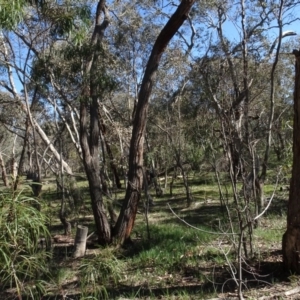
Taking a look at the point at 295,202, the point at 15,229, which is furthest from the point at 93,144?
the point at 15,229

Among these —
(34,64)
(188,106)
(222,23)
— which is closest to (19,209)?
(34,64)

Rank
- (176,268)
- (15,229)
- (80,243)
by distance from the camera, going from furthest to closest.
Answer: (80,243), (176,268), (15,229)

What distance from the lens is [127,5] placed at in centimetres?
1791

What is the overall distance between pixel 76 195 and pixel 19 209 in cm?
857

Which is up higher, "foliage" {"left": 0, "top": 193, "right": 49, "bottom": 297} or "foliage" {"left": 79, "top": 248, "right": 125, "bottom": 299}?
"foliage" {"left": 0, "top": 193, "right": 49, "bottom": 297}

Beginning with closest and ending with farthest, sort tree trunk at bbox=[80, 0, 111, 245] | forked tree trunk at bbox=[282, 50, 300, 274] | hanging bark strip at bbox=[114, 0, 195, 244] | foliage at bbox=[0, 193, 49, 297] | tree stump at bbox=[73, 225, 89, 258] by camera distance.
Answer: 1. foliage at bbox=[0, 193, 49, 297]
2. forked tree trunk at bbox=[282, 50, 300, 274]
3. tree stump at bbox=[73, 225, 89, 258]
4. hanging bark strip at bbox=[114, 0, 195, 244]
5. tree trunk at bbox=[80, 0, 111, 245]

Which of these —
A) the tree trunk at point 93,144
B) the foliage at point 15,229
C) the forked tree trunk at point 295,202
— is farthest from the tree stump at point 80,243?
the foliage at point 15,229

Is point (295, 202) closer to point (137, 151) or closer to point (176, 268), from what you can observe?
point (176, 268)

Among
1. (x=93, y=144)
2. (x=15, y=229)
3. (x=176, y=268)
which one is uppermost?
(x=93, y=144)

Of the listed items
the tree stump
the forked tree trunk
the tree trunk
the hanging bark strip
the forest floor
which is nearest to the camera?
the forest floor

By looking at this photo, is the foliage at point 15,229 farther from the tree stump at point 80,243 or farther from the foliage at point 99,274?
the tree stump at point 80,243

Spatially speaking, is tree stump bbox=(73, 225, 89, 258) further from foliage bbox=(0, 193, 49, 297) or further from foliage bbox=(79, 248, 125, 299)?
foliage bbox=(0, 193, 49, 297)

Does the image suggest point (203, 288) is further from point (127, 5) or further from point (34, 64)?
point (127, 5)

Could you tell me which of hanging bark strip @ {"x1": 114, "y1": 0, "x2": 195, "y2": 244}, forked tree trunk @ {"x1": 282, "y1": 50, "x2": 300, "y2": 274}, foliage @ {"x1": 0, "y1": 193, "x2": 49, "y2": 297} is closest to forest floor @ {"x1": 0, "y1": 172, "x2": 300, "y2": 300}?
forked tree trunk @ {"x1": 282, "y1": 50, "x2": 300, "y2": 274}
